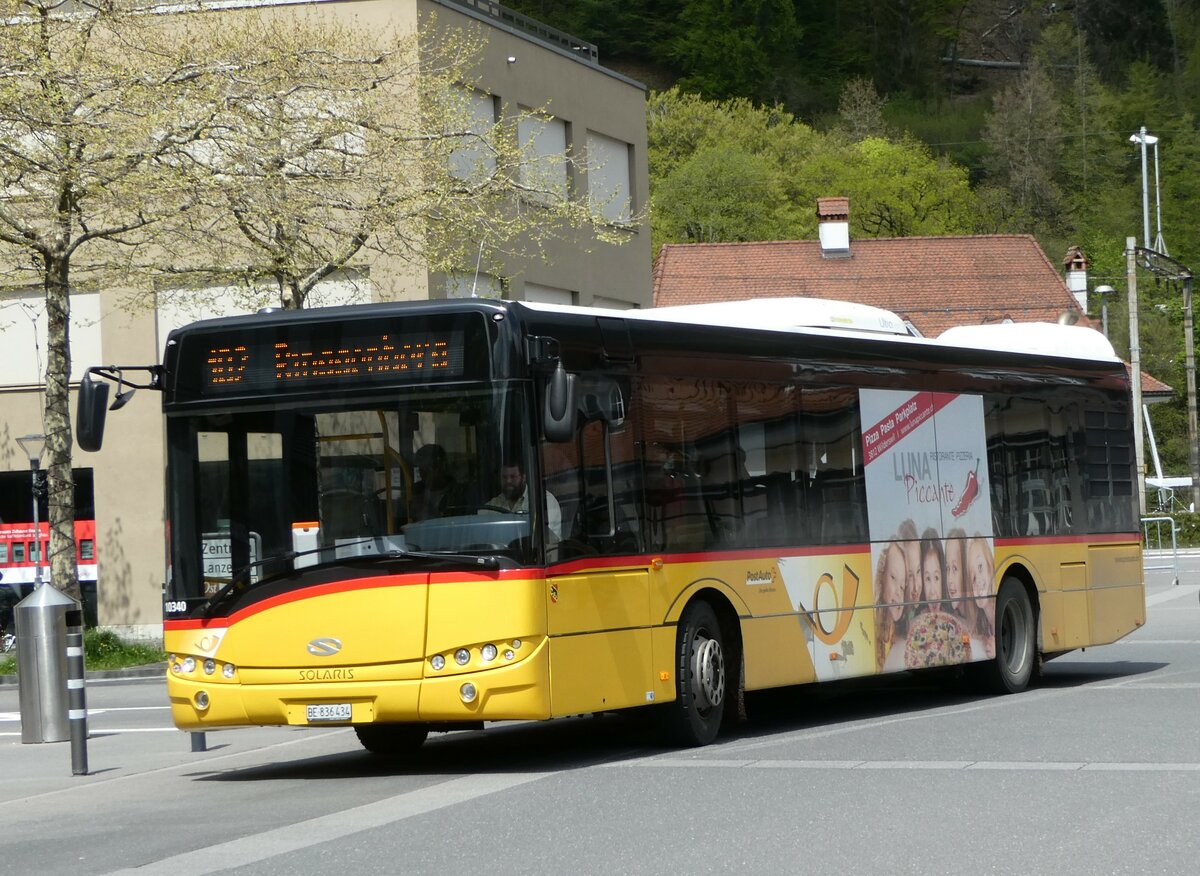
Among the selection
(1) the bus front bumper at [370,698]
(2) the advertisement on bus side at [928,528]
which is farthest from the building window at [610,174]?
(1) the bus front bumper at [370,698]

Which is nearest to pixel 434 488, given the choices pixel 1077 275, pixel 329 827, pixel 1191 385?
pixel 329 827

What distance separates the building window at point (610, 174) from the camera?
37.6 metres

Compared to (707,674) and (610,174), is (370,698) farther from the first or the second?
(610,174)

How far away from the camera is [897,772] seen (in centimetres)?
1073

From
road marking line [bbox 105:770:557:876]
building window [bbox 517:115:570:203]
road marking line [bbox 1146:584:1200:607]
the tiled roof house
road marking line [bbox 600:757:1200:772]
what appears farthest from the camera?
the tiled roof house

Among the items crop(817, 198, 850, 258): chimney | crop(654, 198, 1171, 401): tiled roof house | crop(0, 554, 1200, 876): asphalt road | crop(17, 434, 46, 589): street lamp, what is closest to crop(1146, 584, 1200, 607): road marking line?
crop(0, 554, 1200, 876): asphalt road

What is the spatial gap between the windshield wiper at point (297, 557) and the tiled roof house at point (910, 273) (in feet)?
175

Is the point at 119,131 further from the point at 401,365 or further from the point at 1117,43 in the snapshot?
the point at 1117,43

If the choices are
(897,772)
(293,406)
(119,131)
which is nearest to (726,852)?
(897,772)

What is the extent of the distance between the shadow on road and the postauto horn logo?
98cm

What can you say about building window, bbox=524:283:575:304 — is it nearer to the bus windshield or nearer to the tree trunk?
the tree trunk

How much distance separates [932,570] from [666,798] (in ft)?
20.1

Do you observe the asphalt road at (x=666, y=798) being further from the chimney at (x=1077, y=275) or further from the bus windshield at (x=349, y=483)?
the chimney at (x=1077, y=275)

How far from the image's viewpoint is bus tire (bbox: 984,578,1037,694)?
54.1 feet
